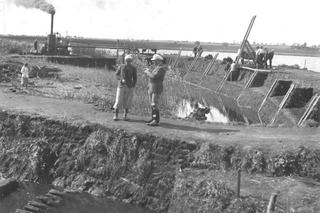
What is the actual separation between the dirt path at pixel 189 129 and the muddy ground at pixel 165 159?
0.02 m

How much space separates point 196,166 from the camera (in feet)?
30.6

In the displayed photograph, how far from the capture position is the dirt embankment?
8508mm

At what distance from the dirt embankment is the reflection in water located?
24.9 ft

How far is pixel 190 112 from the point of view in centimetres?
1880

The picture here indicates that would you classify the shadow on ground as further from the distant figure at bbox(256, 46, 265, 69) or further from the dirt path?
the distant figure at bbox(256, 46, 265, 69)

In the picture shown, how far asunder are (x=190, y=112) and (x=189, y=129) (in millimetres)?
7589

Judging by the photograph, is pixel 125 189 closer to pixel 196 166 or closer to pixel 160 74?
pixel 196 166

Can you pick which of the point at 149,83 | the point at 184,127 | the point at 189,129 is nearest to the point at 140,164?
the point at 189,129

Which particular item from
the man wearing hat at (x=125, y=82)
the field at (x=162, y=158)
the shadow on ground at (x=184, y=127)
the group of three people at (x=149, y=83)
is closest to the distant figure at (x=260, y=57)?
the field at (x=162, y=158)

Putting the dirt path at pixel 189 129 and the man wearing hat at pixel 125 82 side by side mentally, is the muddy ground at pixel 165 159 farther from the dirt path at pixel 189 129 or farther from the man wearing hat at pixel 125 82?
the man wearing hat at pixel 125 82

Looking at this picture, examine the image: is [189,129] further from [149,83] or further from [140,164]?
[140,164]

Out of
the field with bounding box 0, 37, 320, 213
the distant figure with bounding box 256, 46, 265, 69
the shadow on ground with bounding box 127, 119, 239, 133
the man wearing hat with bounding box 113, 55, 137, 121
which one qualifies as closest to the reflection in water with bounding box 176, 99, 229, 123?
the field with bounding box 0, 37, 320, 213

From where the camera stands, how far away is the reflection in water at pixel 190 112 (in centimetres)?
1862

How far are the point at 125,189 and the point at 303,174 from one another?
3.67 m
